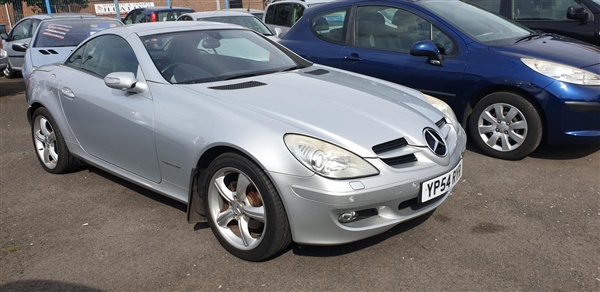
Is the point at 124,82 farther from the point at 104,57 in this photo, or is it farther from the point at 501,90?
the point at 501,90

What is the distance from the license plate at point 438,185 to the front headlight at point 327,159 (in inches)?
14.5

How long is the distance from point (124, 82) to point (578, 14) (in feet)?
19.2

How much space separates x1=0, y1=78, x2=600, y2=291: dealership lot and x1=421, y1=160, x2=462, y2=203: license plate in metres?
0.39

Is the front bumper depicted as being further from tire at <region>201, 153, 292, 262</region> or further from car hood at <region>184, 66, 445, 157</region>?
car hood at <region>184, 66, 445, 157</region>

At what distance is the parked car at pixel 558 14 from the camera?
21.7 feet

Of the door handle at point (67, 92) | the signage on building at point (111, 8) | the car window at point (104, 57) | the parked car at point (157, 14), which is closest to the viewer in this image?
the car window at point (104, 57)

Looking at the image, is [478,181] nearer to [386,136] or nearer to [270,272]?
[386,136]

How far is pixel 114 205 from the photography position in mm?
4008

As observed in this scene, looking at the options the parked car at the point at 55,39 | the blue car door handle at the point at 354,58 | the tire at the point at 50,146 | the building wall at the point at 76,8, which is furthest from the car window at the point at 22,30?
the blue car door handle at the point at 354,58

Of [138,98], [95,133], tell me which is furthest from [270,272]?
[95,133]

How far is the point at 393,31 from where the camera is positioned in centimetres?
555

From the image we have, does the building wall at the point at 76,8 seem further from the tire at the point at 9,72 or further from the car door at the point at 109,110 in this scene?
the car door at the point at 109,110

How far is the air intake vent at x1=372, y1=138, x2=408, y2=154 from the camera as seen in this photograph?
2859 mm

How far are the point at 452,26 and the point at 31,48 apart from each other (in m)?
6.38
